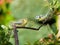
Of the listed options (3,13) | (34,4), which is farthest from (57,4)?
(3,13)

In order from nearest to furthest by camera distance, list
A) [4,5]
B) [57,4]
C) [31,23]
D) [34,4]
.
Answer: [57,4], [31,23], [34,4], [4,5]

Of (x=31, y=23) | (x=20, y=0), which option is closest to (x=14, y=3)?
(x=20, y=0)

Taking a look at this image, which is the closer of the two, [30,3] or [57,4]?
[57,4]

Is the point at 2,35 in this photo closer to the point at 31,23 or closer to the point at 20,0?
the point at 31,23

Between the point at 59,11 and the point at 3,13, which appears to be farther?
the point at 3,13

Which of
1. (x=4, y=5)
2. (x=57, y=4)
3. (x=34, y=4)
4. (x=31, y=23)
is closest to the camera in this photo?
(x=57, y=4)

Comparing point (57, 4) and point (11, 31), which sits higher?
point (57, 4)

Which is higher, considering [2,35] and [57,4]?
[57,4]

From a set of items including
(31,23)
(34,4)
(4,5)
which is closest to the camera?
(31,23)

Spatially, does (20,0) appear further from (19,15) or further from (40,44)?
(40,44)

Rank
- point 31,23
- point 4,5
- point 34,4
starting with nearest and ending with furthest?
1. point 31,23
2. point 34,4
3. point 4,5
